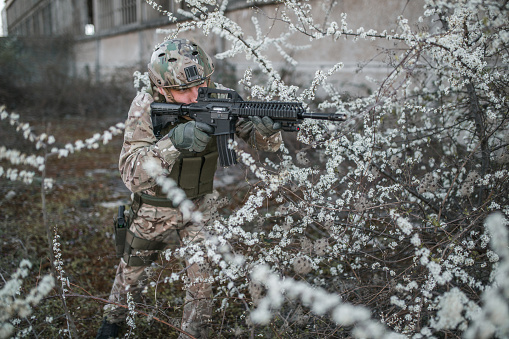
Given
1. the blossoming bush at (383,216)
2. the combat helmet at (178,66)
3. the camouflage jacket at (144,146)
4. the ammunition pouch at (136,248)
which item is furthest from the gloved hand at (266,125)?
the ammunition pouch at (136,248)

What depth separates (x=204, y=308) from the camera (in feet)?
7.23

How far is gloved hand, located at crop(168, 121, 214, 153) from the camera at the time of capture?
6.81 ft

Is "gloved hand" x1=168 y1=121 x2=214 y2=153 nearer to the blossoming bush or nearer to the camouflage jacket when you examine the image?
the camouflage jacket

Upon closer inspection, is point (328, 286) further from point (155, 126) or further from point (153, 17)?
point (153, 17)

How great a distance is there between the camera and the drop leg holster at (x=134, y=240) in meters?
2.38

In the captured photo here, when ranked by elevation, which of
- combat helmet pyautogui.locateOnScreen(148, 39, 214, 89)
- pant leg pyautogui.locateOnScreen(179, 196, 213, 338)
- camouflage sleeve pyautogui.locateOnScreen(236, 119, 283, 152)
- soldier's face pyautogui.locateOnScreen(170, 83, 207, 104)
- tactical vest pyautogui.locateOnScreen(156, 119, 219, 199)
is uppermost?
combat helmet pyautogui.locateOnScreen(148, 39, 214, 89)

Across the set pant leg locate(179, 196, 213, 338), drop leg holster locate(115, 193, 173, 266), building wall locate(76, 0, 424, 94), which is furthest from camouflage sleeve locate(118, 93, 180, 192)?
building wall locate(76, 0, 424, 94)

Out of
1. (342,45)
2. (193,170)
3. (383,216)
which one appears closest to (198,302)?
(193,170)

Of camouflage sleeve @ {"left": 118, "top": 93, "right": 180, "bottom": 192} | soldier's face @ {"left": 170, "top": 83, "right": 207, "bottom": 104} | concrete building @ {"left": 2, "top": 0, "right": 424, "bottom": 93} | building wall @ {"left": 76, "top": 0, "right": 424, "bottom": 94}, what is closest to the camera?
camouflage sleeve @ {"left": 118, "top": 93, "right": 180, "bottom": 192}

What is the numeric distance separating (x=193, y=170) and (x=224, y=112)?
0.44m

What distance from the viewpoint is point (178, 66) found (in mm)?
2209

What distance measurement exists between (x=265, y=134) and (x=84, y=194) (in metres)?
3.73

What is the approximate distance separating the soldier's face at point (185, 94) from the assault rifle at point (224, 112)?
99 mm

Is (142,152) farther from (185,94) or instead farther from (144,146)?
(185,94)
